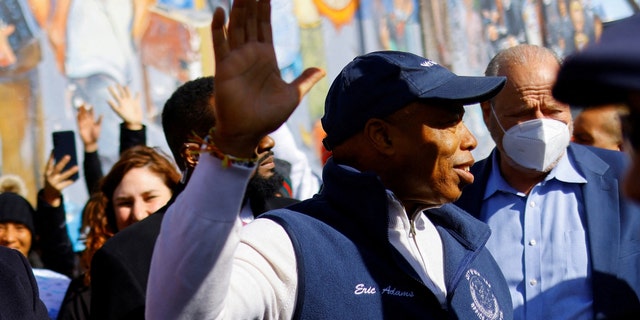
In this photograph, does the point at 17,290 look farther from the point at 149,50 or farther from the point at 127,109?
the point at 149,50

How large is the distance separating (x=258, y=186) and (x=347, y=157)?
825 millimetres

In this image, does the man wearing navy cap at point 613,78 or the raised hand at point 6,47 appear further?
the raised hand at point 6,47

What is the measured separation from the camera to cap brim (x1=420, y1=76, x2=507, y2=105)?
8.39 feet

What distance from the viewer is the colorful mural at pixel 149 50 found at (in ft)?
20.2

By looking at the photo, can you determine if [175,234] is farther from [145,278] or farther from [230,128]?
[145,278]

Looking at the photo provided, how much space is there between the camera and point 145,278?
2.96m

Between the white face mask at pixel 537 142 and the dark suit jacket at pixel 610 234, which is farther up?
the white face mask at pixel 537 142

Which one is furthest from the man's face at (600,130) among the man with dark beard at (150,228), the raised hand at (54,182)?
the raised hand at (54,182)

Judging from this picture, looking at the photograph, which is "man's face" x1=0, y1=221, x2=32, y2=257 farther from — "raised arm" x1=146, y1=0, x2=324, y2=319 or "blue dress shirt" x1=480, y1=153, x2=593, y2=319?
"raised arm" x1=146, y1=0, x2=324, y2=319

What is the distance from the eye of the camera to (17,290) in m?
2.85

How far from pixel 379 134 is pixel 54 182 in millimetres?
3278

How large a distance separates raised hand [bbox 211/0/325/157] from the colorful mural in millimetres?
4025

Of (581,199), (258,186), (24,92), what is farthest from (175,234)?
(24,92)

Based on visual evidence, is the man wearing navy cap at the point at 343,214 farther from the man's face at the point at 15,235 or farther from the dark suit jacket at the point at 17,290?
the man's face at the point at 15,235
